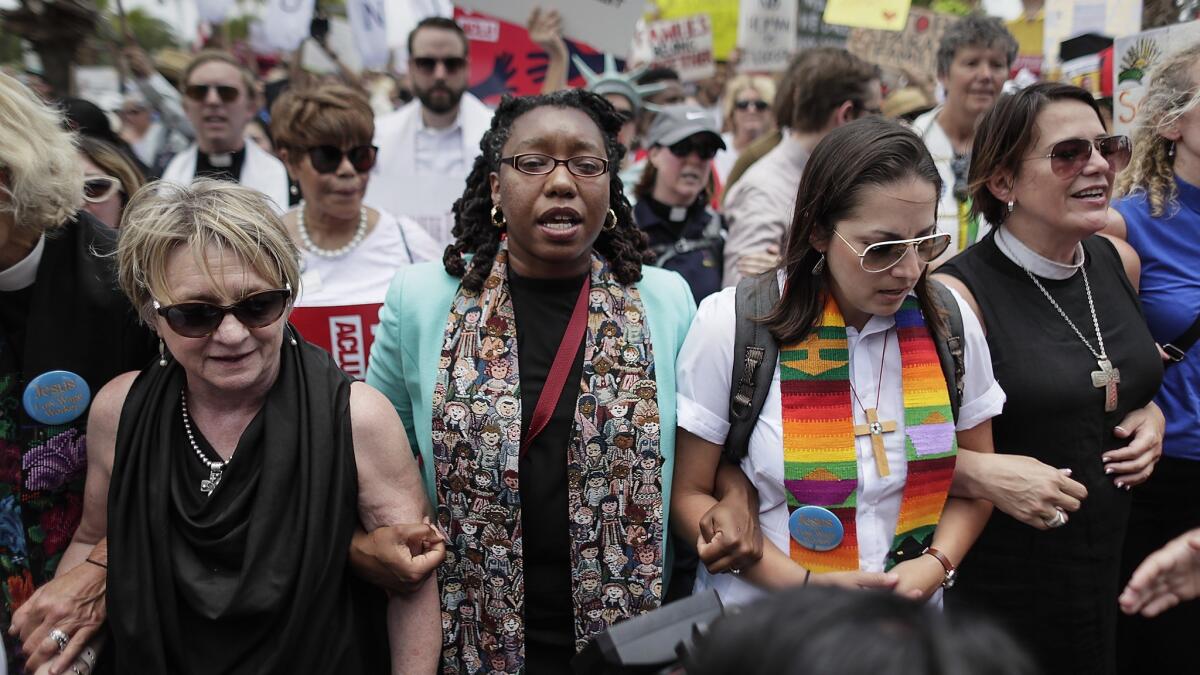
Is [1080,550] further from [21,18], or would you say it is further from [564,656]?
[21,18]

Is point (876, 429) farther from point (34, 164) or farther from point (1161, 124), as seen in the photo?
point (34, 164)

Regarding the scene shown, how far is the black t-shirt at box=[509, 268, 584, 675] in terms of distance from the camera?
2.49 metres

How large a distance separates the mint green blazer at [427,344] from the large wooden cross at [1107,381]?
49.0 inches

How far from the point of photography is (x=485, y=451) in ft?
7.97

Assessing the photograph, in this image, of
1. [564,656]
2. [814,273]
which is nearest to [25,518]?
[564,656]

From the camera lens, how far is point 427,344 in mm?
2580

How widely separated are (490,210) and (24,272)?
129 centimetres

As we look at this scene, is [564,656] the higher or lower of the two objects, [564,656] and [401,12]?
the lower

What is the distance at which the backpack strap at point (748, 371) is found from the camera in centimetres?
236

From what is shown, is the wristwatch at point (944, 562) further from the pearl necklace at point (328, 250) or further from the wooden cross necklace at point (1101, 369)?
the pearl necklace at point (328, 250)

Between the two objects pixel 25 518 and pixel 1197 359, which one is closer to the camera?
pixel 25 518

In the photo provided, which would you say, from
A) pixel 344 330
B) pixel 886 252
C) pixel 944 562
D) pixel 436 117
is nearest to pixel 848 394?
pixel 886 252

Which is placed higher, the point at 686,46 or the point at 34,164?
the point at 686,46

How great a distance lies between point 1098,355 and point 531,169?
183 centimetres
